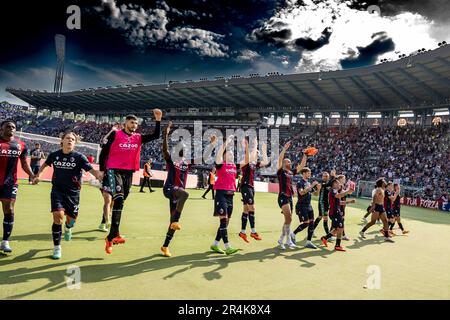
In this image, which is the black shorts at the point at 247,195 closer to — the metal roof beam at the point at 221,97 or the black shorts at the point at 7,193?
the black shorts at the point at 7,193

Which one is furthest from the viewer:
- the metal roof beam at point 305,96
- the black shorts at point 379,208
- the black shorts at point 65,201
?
the metal roof beam at point 305,96

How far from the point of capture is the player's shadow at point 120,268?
4.52 metres

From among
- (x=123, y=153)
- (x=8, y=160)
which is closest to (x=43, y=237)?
(x=8, y=160)

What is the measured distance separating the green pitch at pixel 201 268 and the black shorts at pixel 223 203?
89cm

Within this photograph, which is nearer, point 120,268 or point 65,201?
point 120,268

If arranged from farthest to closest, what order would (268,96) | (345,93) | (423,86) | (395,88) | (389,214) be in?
(268,96)
(345,93)
(395,88)
(423,86)
(389,214)

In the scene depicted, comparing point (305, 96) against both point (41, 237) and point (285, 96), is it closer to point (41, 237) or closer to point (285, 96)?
point (285, 96)

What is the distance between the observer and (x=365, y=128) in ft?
142

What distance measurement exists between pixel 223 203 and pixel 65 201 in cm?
298

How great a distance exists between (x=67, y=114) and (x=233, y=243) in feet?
263

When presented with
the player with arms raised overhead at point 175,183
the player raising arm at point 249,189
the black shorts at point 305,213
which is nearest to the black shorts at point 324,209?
the black shorts at point 305,213

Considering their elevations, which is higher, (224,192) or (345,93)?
(345,93)

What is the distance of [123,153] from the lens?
19.2 feet
